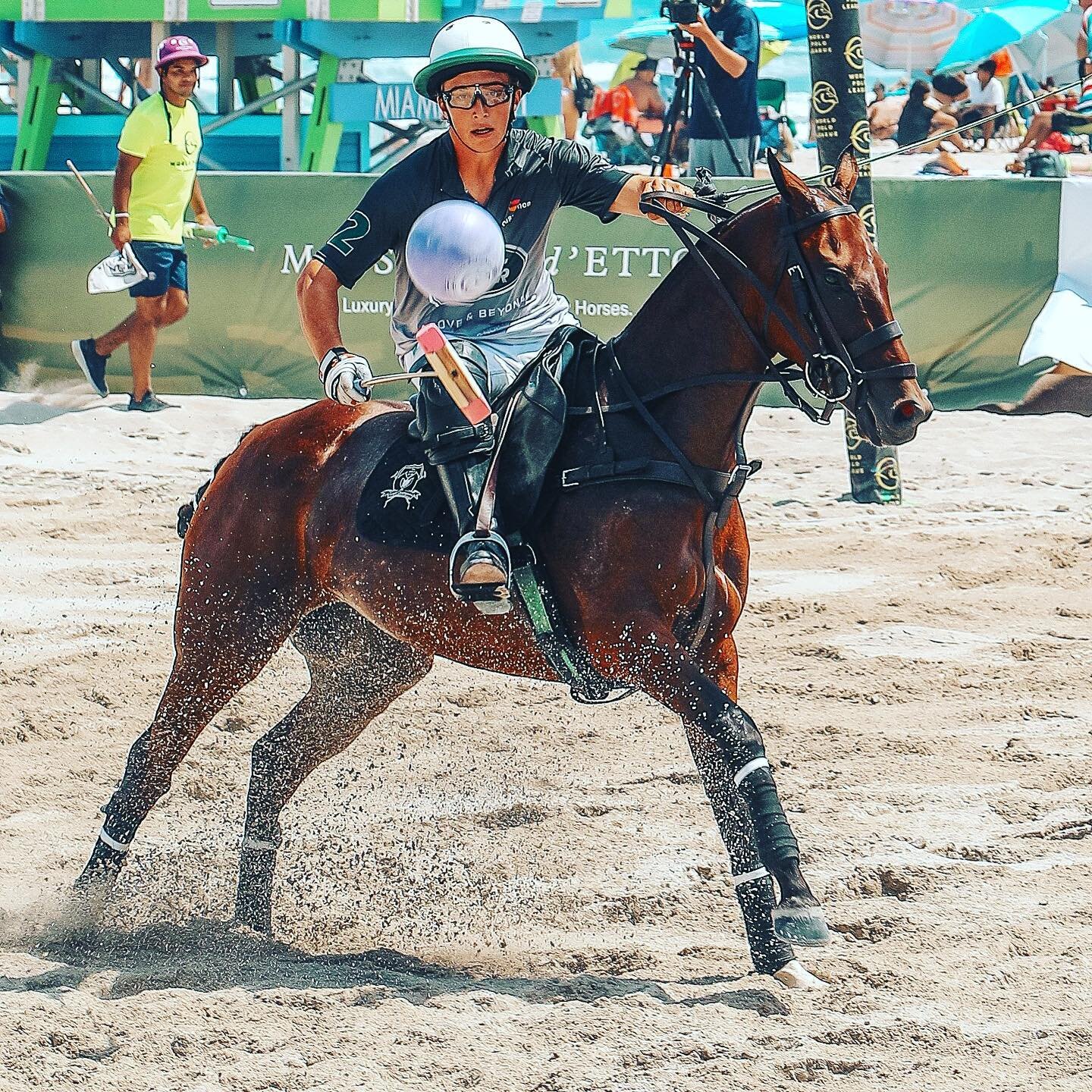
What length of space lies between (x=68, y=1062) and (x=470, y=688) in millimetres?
3010

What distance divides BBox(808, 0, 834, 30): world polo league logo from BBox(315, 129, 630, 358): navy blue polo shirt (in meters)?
4.72

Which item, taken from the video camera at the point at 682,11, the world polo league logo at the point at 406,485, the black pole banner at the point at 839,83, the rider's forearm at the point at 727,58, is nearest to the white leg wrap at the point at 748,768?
the world polo league logo at the point at 406,485

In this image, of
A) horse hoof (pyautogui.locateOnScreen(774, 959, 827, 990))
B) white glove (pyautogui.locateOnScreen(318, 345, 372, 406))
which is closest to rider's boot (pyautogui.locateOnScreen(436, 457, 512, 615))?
white glove (pyautogui.locateOnScreen(318, 345, 372, 406))

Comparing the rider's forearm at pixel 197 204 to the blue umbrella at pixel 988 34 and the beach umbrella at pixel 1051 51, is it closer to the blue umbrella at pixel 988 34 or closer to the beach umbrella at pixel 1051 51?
the blue umbrella at pixel 988 34

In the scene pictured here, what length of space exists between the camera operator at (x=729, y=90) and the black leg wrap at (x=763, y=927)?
25.8ft

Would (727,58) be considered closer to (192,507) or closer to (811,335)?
(192,507)

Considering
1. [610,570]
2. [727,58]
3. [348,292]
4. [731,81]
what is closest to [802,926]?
[610,570]

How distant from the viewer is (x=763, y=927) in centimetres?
372

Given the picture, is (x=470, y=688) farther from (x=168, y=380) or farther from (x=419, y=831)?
(x=168, y=380)

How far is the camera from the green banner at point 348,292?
10.6 m

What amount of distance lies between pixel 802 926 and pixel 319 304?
2052 millimetres

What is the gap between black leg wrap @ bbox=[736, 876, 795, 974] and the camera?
372 cm

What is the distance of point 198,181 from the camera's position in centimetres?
1103

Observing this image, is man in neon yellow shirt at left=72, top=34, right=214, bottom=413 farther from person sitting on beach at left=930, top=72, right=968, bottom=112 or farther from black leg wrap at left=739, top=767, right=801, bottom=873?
person sitting on beach at left=930, top=72, right=968, bottom=112
